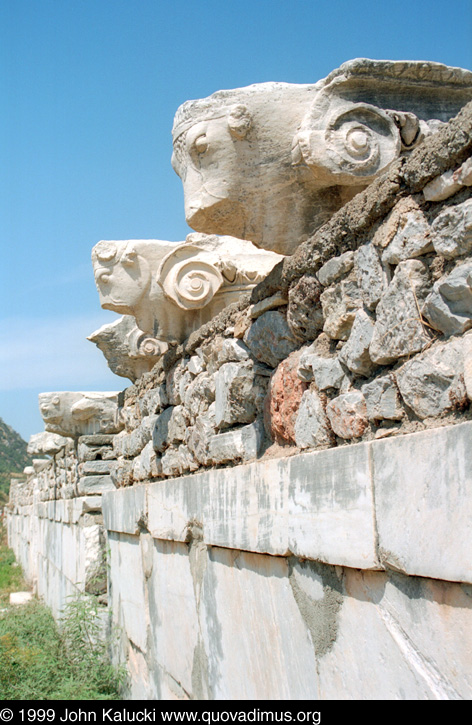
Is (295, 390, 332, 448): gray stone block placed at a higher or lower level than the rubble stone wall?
higher

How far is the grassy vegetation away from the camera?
Answer: 16.2ft

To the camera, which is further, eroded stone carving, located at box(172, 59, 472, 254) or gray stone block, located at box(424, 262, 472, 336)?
eroded stone carving, located at box(172, 59, 472, 254)

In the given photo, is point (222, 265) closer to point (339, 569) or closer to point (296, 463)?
point (296, 463)

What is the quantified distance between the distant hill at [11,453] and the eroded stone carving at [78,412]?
3715 cm

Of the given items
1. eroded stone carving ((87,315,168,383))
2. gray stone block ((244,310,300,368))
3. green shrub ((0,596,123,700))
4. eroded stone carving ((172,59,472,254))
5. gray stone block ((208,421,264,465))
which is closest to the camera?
eroded stone carving ((172,59,472,254))

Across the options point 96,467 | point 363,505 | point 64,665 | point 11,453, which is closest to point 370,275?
point 363,505

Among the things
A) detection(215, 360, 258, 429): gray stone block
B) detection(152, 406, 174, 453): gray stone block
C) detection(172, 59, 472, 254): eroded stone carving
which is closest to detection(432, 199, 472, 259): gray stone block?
detection(172, 59, 472, 254): eroded stone carving

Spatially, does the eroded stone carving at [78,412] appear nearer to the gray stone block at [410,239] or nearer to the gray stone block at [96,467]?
the gray stone block at [96,467]

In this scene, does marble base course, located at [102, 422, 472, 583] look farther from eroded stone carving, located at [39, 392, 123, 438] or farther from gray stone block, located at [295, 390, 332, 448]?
eroded stone carving, located at [39, 392, 123, 438]

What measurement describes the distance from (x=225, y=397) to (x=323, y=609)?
1.17 m

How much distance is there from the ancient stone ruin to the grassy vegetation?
1.63 feet

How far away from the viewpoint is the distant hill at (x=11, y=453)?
4802 cm

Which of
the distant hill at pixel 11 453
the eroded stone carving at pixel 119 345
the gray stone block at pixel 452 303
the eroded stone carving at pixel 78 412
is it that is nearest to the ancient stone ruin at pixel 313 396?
the gray stone block at pixel 452 303
